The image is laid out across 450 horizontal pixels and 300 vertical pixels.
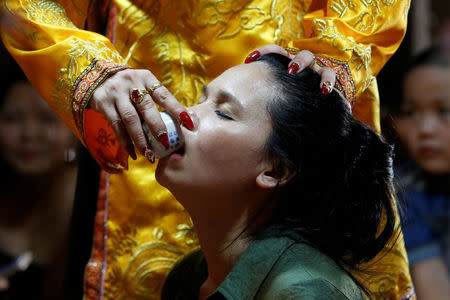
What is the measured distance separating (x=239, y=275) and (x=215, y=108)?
0.30 metres

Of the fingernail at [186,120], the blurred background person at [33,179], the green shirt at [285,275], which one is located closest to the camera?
the green shirt at [285,275]

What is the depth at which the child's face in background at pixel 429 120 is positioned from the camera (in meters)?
2.15

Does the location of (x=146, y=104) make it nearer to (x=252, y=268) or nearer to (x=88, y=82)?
(x=88, y=82)

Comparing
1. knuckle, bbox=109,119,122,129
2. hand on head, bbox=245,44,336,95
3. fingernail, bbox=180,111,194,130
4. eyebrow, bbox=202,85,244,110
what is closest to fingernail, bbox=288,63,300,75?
hand on head, bbox=245,44,336,95

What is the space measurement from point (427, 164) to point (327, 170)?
3.71ft

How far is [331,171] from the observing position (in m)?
1.15

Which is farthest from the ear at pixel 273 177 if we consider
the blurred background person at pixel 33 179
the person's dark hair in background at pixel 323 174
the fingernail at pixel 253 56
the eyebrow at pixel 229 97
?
the blurred background person at pixel 33 179

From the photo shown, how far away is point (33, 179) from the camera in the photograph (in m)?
2.04

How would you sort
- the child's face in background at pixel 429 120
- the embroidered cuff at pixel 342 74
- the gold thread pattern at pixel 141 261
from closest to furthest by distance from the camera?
the embroidered cuff at pixel 342 74 → the gold thread pattern at pixel 141 261 → the child's face in background at pixel 429 120

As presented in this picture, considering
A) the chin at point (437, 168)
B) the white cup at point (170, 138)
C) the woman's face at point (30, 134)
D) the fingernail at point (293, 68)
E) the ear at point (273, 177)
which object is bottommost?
the chin at point (437, 168)

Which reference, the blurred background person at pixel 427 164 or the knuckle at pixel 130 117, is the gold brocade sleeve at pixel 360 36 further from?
the blurred background person at pixel 427 164

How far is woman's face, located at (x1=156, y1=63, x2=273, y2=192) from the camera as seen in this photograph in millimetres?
1112

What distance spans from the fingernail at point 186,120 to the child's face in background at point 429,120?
120 cm

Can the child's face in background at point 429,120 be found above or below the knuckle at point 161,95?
below
